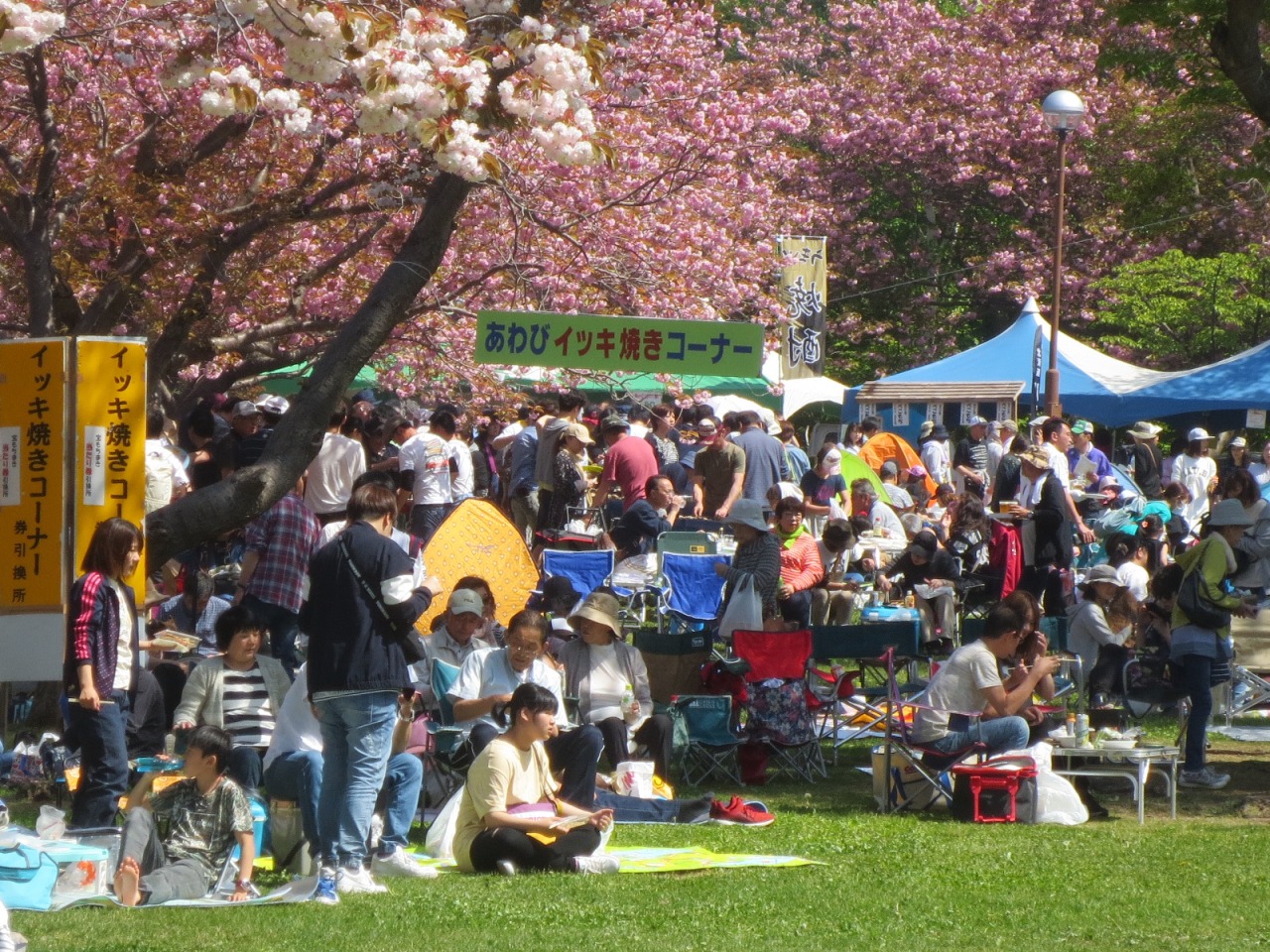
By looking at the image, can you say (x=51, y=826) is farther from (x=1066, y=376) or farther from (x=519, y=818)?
(x=1066, y=376)

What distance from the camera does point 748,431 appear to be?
1520 centimetres

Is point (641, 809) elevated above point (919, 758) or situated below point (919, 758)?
below

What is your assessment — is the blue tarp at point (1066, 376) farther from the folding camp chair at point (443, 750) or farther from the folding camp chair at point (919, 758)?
the folding camp chair at point (443, 750)

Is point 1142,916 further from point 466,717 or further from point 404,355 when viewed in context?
point 404,355

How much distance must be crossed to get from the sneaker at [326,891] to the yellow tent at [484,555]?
4646 millimetres

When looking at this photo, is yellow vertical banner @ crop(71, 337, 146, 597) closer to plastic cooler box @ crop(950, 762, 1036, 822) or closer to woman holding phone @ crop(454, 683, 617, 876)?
woman holding phone @ crop(454, 683, 617, 876)

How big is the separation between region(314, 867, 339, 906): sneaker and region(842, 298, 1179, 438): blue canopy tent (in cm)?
1479

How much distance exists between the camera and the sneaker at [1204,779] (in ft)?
28.2

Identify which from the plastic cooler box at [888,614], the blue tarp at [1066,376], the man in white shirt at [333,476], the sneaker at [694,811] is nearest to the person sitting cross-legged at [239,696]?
the sneaker at [694,811]

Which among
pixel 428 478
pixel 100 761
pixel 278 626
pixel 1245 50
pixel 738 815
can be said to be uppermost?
pixel 1245 50

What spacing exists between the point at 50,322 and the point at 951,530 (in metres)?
7.10

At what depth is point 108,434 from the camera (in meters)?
8.20

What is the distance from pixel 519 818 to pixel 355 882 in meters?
0.70

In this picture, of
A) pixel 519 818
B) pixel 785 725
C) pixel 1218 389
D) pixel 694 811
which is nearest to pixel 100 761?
pixel 519 818
